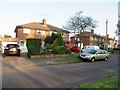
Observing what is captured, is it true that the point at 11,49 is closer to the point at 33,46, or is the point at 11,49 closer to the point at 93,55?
the point at 33,46

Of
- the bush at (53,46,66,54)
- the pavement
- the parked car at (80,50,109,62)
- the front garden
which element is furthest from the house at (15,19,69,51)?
the pavement

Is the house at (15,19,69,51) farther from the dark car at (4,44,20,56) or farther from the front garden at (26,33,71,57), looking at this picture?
the dark car at (4,44,20,56)

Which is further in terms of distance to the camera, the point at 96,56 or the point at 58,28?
the point at 58,28

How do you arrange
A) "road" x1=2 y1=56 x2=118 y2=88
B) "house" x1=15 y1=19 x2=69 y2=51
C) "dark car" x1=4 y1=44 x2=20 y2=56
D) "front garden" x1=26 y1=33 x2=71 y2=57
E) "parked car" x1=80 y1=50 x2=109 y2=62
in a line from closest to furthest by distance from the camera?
"road" x1=2 y1=56 x2=118 y2=88
"parked car" x1=80 y1=50 x2=109 y2=62
"front garden" x1=26 y1=33 x2=71 y2=57
"dark car" x1=4 y1=44 x2=20 y2=56
"house" x1=15 y1=19 x2=69 y2=51

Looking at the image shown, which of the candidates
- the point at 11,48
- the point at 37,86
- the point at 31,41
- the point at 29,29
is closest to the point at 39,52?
the point at 31,41

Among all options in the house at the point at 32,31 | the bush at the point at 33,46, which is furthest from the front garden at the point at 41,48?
the house at the point at 32,31

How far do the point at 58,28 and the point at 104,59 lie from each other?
31.9 m

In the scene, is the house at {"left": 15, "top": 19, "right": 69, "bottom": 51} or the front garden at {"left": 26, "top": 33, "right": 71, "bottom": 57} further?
the house at {"left": 15, "top": 19, "right": 69, "bottom": 51}

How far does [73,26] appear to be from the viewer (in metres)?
53.7

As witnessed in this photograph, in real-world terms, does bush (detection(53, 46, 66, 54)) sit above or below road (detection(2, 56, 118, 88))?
above

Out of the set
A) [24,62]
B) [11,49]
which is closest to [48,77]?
[24,62]

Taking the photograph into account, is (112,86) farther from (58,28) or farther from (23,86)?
(58,28)

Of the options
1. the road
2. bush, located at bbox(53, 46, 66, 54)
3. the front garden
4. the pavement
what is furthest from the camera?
bush, located at bbox(53, 46, 66, 54)

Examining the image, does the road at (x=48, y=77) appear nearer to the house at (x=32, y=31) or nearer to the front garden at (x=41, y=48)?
the front garden at (x=41, y=48)
